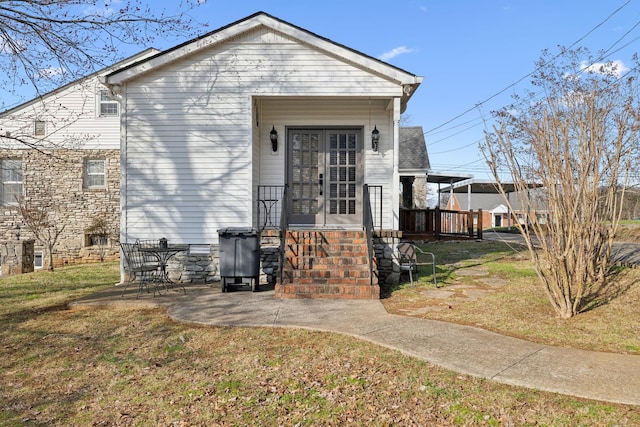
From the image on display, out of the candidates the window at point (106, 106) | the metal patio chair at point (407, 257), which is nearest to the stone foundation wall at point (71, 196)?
the window at point (106, 106)

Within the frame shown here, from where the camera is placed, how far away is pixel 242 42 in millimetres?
8250

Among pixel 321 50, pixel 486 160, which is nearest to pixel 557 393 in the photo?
pixel 486 160

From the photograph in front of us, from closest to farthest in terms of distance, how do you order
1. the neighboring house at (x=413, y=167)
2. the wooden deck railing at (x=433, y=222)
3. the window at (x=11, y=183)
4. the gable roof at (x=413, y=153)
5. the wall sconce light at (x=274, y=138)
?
1. the wall sconce light at (x=274, y=138)
2. the window at (x=11, y=183)
3. the wooden deck railing at (x=433, y=222)
4. the gable roof at (x=413, y=153)
5. the neighboring house at (x=413, y=167)

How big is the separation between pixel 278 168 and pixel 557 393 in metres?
7.10

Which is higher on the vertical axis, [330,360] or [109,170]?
[109,170]

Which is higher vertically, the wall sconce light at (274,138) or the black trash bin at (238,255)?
the wall sconce light at (274,138)

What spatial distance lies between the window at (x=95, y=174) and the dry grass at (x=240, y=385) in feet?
36.9

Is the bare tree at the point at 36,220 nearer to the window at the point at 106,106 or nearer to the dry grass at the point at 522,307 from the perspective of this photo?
the window at the point at 106,106

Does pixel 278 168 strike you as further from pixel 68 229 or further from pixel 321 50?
pixel 68 229

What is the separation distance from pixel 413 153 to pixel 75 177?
1388cm

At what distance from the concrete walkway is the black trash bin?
2.02 ft

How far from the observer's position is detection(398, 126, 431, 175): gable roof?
17.6 m

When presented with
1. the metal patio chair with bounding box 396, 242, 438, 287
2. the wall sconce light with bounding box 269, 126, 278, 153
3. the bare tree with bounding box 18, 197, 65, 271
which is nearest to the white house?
the metal patio chair with bounding box 396, 242, 438, 287

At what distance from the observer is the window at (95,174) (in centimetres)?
1516
